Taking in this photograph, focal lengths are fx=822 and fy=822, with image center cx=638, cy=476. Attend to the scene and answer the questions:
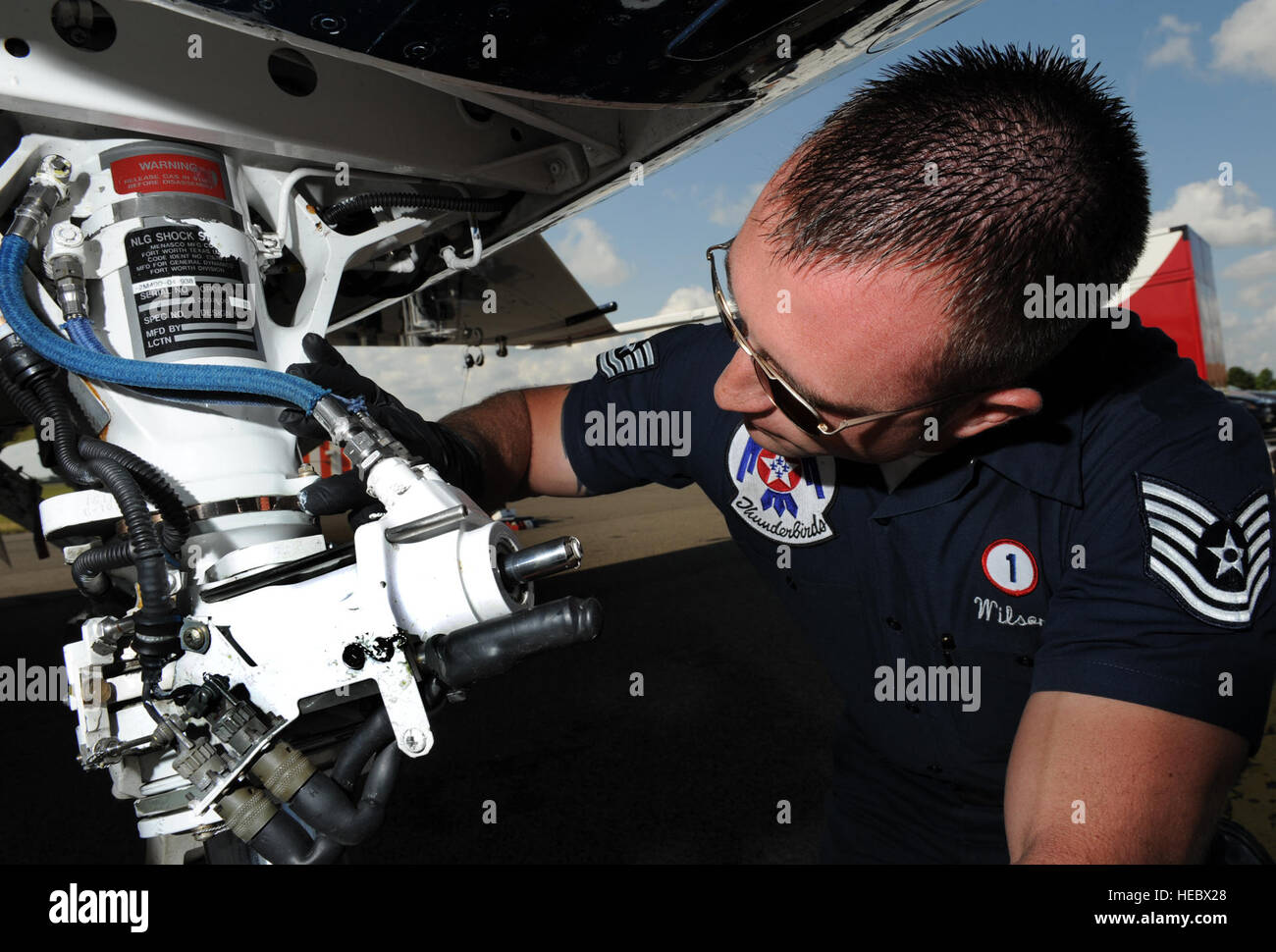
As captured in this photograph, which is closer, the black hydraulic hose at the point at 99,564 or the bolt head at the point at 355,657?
the bolt head at the point at 355,657

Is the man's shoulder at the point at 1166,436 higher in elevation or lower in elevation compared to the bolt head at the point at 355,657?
higher

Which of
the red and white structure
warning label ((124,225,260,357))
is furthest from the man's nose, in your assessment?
the red and white structure

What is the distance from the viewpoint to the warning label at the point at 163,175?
3.70ft

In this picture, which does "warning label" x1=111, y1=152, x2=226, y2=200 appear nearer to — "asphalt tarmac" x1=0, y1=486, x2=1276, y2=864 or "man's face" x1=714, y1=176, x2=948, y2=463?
"asphalt tarmac" x1=0, y1=486, x2=1276, y2=864

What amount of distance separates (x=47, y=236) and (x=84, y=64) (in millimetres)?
227

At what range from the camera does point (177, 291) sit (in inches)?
43.7

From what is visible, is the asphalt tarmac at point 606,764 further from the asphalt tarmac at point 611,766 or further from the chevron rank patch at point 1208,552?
the chevron rank patch at point 1208,552

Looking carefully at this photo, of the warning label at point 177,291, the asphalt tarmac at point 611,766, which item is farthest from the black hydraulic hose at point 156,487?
the asphalt tarmac at point 611,766

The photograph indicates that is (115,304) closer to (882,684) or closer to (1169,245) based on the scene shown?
(882,684)

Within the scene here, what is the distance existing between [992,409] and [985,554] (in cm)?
23

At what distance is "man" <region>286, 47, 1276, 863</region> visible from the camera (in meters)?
0.89

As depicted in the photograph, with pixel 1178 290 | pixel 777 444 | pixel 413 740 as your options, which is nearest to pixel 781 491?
pixel 777 444

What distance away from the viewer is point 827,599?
1338 millimetres

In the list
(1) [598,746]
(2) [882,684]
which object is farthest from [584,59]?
(1) [598,746]
